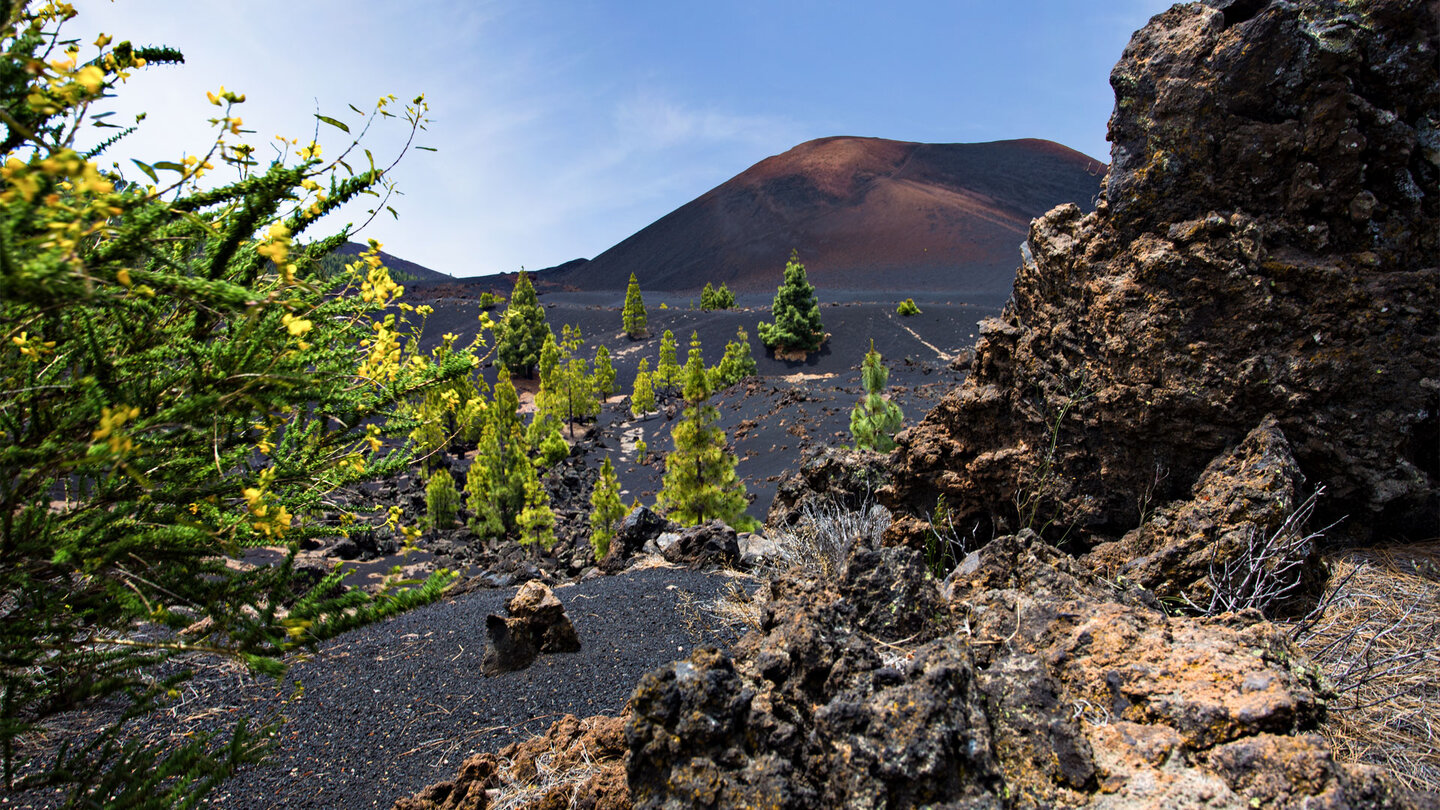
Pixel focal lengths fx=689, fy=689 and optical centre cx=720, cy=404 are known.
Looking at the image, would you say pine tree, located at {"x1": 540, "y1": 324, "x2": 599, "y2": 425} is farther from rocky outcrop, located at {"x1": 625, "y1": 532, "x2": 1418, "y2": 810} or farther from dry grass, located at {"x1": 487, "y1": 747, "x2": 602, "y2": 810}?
rocky outcrop, located at {"x1": 625, "y1": 532, "x2": 1418, "y2": 810}

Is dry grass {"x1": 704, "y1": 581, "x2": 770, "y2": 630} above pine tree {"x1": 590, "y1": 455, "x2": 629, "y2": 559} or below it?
above

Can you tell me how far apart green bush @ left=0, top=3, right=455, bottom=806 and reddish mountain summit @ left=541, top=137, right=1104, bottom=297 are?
5087cm

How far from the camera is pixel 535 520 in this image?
12.2m

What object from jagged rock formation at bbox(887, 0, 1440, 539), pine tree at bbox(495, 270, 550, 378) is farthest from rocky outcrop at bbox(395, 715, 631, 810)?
pine tree at bbox(495, 270, 550, 378)

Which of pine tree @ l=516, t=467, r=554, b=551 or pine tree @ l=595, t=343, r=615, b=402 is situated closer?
pine tree @ l=516, t=467, r=554, b=551

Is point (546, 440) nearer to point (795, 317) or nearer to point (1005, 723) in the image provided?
point (795, 317)

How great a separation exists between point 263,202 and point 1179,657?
276 centimetres

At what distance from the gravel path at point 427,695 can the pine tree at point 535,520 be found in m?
6.79

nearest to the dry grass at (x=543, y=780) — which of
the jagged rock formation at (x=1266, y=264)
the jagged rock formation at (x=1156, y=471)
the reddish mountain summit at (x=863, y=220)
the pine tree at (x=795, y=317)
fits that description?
the jagged rock formation at (x=1156, y=471)

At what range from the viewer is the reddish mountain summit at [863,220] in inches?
2372

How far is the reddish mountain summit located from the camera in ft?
198

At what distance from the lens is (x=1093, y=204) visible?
425 cm

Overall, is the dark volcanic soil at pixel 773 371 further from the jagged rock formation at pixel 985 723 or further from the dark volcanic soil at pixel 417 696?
the jagged rock formation at pixel 985 723

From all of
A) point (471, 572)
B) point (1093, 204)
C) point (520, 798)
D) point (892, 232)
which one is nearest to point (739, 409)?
point (471, 572)
